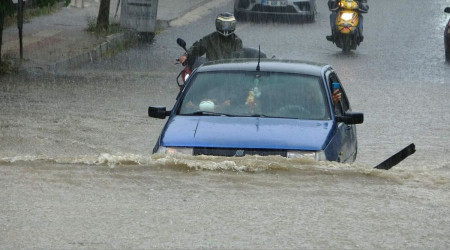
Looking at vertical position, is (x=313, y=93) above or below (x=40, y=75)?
above

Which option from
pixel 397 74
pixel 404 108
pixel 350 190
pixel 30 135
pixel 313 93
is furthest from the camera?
pixel 397 74

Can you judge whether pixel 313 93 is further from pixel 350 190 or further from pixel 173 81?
pixel 173 81

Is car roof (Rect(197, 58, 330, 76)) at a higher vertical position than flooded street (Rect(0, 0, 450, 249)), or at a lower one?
higher

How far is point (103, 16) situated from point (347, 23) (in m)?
5.51

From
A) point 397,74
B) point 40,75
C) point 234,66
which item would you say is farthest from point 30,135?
point 397,74

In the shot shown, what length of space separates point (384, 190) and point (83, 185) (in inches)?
91.7

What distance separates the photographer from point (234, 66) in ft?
38.3

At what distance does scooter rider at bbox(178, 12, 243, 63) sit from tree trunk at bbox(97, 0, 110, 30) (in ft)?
39.1

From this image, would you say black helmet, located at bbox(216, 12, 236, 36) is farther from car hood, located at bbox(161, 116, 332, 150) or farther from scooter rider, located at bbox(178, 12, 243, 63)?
car hood, located at bbox(161, 116, 332, 150)

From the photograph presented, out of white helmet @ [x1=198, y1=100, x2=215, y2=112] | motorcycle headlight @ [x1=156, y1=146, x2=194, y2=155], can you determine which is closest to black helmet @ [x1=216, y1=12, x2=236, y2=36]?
white helmet @ [x1=198, y1=100, x2=215, y2=112]

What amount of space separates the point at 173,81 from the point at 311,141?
37.8 feet

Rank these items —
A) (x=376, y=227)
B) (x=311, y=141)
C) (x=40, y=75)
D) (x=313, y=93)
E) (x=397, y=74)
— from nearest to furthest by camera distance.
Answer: (x=376, y=227) → (x=311, y=141) → (x=313, y=93) → (x=40, y=75) → (x=397, y=74)

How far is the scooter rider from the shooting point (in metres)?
15.5

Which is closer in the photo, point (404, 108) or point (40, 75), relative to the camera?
point (404, 108)
